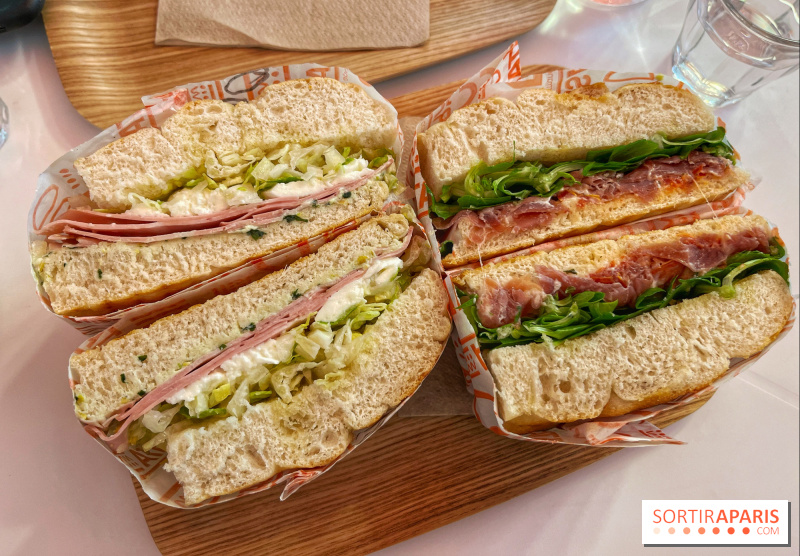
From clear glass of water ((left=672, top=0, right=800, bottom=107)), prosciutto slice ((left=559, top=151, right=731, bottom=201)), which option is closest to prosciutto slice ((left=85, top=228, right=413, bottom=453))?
prosciutto slice ((left=559, top=151, right=731, bottom=201))

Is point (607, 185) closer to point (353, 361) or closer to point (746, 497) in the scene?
point (353, 361)

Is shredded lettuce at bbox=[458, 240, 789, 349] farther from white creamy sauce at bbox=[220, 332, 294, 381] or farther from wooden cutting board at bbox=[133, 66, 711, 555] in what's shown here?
white creamy sauce at bbox=[220, 332, 294, 381]

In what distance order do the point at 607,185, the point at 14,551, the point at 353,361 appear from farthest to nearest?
the point at 607,185
the point at 14,551
the point at 353,361

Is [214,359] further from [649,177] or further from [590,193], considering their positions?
[649,177]

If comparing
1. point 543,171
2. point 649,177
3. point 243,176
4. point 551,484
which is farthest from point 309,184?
point 551,484

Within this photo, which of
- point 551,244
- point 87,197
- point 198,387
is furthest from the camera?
point 551,244

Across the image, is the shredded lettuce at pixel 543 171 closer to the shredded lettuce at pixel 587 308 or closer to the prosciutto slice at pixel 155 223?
the shredded lettuce at pixel 587 308

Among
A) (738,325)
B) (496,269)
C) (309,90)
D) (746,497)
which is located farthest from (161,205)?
(746,497)
